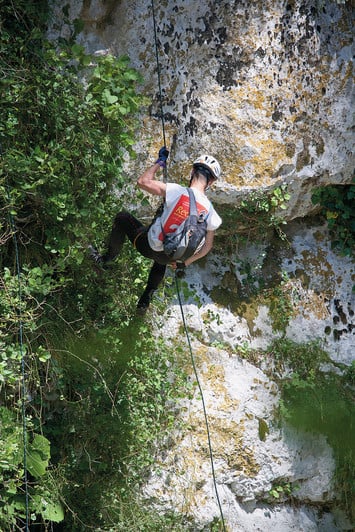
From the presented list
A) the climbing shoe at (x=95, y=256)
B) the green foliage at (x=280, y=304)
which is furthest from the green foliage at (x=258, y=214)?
the climbing shoe at (x=95, y=256)

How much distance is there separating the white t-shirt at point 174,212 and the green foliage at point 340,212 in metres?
1.90

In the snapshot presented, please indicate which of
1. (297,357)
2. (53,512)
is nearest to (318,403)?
(297,357)

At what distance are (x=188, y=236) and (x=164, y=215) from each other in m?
0.23

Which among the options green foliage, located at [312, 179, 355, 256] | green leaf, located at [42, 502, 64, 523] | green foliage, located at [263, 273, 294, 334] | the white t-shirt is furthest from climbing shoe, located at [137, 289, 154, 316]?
green foliage, located at [312, 179, 355, 256]

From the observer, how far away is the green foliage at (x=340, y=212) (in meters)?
7.69

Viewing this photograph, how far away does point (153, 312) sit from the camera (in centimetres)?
738

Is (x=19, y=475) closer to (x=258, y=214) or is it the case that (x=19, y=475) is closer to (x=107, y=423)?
(x=107, y=423)

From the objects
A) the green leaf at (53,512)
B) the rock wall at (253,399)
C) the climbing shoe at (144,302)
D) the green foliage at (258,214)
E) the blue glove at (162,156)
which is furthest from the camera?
the green foliage at (258,214)

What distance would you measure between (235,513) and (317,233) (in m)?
2.71

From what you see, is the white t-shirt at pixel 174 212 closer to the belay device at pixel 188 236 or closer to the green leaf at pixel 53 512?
the belay device at pixel 188 236

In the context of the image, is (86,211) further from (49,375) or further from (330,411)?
(330,411)

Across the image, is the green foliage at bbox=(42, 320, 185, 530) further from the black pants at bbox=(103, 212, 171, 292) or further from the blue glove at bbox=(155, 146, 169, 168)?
the blue glove at bbox=(155, 146, 169, 168)

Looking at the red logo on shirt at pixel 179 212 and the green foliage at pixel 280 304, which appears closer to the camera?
the red logo on shirt at pixel 179 212

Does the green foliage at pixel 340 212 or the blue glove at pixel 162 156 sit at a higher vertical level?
the blue glove at pixel 162 156
